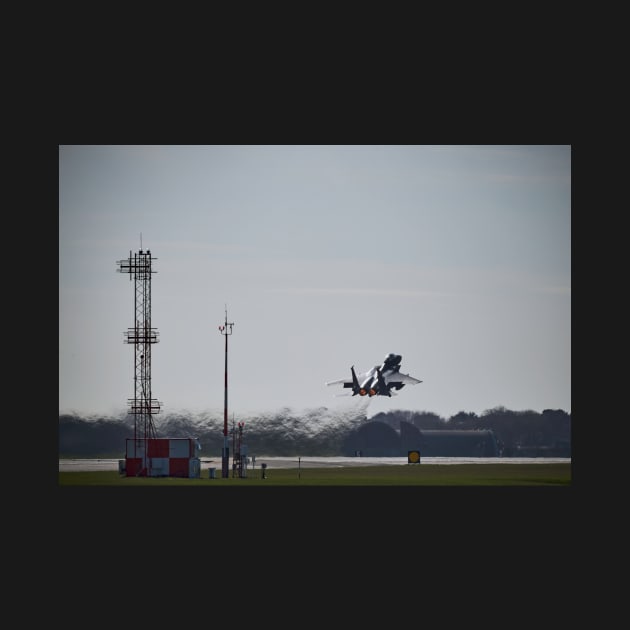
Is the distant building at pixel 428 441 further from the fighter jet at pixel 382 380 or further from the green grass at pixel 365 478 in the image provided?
the green grass at pixel 365 478

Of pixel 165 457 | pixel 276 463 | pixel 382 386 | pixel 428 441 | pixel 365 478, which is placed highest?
pixel 382 386

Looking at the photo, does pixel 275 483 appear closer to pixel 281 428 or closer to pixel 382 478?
pixel 382 478

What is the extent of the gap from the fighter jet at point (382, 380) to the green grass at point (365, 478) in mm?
34249

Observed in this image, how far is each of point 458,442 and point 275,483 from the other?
214ft

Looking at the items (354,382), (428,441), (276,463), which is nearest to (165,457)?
(276,463)

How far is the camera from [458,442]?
135 metres

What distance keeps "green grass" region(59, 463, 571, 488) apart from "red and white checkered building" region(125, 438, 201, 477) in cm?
91

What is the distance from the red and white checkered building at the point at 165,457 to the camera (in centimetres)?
7806

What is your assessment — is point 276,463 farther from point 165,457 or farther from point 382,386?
point 382,386

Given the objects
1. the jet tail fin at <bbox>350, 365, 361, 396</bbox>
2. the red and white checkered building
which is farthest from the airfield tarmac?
the jet tail fin at <bbox>350, 365, 361, 396</bbox>

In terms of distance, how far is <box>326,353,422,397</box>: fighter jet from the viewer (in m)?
129

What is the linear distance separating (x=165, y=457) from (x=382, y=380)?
54.9 meters

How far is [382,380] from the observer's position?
131250mm

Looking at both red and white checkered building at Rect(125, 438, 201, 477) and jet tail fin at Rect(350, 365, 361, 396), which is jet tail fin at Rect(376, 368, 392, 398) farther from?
red and white checkered building at Rect(125, 438, 201, 477)
